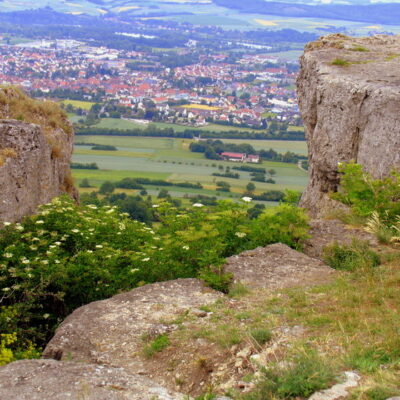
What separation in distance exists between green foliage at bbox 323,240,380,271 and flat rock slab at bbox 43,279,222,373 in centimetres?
191

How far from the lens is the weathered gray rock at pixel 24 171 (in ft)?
30.8

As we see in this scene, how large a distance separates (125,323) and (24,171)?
4295 millimetres

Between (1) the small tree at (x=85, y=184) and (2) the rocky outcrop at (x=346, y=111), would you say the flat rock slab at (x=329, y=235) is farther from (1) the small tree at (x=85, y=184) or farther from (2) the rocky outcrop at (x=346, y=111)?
(1) the small tree at (x=85, y=184)

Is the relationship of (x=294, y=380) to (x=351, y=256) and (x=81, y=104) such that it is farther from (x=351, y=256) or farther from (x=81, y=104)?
(x=81, y=104)

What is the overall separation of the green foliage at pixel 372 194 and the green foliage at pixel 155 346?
4.65 meters

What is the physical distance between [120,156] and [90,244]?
124 feet

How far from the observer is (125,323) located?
6.68 m

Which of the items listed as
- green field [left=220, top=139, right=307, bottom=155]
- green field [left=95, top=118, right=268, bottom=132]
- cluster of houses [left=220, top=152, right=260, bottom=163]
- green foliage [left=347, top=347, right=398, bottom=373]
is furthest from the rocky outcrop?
green field [left=95, top=118, right=268, bottom=132]

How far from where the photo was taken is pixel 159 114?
66875 millimetres

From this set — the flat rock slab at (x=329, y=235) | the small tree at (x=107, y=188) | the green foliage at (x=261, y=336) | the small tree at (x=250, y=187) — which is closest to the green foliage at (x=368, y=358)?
the green foliage at (x=261, y=336)

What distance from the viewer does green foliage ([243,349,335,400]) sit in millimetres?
4680

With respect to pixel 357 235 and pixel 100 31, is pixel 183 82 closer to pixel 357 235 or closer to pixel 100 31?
pixel 100 31

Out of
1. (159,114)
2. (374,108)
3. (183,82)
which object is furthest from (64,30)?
(374,108)

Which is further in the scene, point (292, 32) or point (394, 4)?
point (394, 4)
